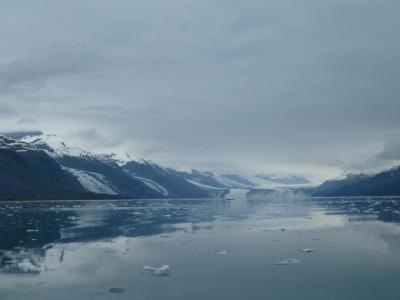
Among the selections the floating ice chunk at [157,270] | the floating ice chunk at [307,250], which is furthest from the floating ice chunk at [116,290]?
the floating ice chunk at [307,250]

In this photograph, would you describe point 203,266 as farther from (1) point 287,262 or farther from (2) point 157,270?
(1) point 287,262

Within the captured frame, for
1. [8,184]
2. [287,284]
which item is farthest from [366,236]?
[8,184]

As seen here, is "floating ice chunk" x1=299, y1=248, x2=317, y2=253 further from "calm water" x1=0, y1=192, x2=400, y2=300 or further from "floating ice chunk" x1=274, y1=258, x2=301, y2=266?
"floating ice chunk" x1=274, y1=258, x2=301, y2=266

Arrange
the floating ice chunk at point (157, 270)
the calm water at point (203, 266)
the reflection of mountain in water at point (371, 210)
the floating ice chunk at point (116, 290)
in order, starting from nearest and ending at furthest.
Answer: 1. the calm water at point (203, 266)
2. the floating ice chunk at point (116, 290)
3. the floating ice chunk at point (157, 270)
4. the reflection of mountain in water at point (371, 210)

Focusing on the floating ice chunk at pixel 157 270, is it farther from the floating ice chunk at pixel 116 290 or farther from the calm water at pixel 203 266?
the floating ice chunk at pixel 116 290

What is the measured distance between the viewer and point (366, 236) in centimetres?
2977

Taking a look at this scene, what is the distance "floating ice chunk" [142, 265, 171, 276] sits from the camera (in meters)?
18.1

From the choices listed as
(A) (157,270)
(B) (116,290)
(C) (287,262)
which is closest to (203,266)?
(A) (157,270)

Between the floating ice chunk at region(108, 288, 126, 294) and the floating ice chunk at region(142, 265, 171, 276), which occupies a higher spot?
the floating ice chunk at region(142, 265, 171, 276)

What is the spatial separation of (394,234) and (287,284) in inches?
655

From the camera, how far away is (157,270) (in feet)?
61.1

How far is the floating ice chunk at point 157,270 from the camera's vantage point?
18.1 m

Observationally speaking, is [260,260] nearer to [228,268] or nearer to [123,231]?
[228,268]

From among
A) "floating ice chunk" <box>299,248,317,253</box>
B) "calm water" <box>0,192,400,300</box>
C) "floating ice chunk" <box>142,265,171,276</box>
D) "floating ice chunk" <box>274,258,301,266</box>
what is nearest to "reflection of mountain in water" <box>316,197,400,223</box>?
"calm water" <box>0,192,400,300</box>
